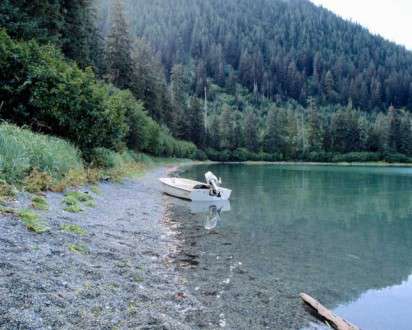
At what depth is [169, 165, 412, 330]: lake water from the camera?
647 cm

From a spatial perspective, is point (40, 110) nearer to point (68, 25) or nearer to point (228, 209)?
point (228, 209)

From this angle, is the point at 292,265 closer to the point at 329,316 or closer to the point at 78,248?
the point at 329,316

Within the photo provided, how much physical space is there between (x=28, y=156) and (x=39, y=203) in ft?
10.4

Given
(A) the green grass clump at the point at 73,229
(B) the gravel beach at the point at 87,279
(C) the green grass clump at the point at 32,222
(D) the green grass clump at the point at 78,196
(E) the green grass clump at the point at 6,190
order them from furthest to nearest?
(D) the green grass clump at the point at 78,196 → (E) the green grass clump at the point at 6,190 → (A) the green grass clump at the point at 73,229 → (C) the green grass clump at the point at 32,222 → (B) the gravel beach at the point at 87,279

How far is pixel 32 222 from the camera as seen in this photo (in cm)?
731

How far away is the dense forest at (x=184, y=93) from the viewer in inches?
727

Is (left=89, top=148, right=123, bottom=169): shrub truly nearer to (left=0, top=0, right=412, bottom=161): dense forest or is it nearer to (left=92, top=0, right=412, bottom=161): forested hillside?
(left=0, top=0, right=412, bottom=161): dense forest

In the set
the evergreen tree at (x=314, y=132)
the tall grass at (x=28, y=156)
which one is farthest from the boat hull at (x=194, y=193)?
the evergreen tree at (x=314, y=132)

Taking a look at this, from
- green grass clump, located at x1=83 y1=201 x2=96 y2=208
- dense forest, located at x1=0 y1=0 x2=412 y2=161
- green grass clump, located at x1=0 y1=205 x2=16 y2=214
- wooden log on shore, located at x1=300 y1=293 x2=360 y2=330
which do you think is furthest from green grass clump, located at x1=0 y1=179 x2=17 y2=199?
dense forest, located at x1=0 y1=0 x2=412 y2=161

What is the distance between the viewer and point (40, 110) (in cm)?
1725

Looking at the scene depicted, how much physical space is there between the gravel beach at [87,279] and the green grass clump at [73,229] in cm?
14

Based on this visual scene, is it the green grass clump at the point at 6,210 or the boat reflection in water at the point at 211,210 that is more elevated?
the green grass clump at the point at 6,210

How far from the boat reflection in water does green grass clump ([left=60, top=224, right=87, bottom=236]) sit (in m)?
5.41

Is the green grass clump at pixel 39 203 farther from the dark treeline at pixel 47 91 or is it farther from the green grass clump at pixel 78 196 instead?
the dark treeline at pixel 47 91
